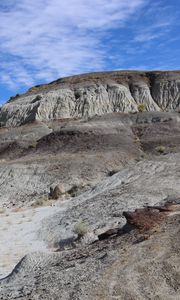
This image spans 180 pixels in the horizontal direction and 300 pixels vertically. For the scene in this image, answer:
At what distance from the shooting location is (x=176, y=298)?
9.52m

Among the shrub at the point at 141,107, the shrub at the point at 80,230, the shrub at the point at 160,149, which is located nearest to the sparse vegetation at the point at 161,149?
the shrub at the point at 160,149

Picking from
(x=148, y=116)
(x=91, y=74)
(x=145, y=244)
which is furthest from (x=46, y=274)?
(x=91, y=74)

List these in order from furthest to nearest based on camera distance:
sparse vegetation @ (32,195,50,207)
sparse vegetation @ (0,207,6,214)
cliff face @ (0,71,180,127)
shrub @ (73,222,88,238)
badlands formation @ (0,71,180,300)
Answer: cliff face @ (0,71,180,127) < sparse vegetation @ (32,195,50,207) < sparse vegetation @ (0,207,6,214) < shrub @ (73,222,88,238) < badlands formation @ (0,71,180,300)

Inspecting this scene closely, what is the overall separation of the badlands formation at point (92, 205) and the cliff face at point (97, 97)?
0.28m

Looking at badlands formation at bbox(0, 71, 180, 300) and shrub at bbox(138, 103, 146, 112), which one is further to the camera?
shrub at bbox(138, 103, 146, 112)

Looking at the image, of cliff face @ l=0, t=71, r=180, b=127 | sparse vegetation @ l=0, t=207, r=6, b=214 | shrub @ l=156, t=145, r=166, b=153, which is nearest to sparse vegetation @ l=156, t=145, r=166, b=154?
shrub @ l=156, t=145, r=166, b=153

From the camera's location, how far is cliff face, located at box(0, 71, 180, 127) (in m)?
72.6

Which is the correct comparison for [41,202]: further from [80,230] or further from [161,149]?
[161,149]

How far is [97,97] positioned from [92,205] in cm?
5140

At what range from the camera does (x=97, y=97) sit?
73125mm

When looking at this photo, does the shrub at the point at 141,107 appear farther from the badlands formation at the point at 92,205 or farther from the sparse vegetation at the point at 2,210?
the sparse vegetation at the point at 2,210

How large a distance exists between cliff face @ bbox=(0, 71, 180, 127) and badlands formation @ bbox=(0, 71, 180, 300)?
0.92 feet

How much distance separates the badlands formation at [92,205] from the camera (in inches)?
428

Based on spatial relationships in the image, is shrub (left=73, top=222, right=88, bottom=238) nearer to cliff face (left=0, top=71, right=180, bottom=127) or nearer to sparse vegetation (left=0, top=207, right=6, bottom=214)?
sparse vegetation (left=0, top=207, right=6, bottom=214)
